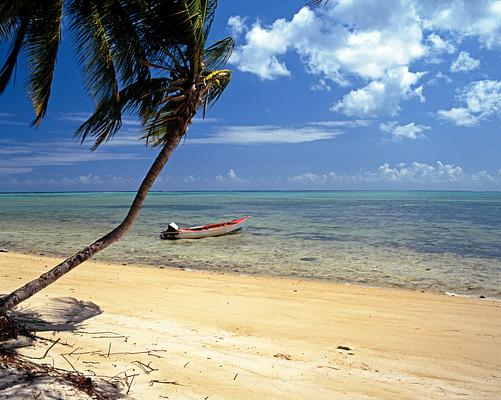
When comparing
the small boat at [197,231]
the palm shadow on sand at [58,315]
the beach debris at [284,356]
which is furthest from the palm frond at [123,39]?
the small boat at [197,231]

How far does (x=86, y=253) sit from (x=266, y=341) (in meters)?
2.73

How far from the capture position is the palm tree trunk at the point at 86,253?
14.3ft

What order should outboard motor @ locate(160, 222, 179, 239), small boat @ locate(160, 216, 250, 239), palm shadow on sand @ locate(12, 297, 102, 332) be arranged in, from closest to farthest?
1. palm shadow on sand @ locate(12, 297, 102, 332)
2. outboard motor @ locate(160, 222, 179, 239)
3. small boat @ locate(160, 216, 250, 239)

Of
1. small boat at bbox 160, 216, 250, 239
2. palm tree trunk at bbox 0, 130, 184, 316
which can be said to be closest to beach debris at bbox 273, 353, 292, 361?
palm tree trunk at bbox 0, 130, 184, 316

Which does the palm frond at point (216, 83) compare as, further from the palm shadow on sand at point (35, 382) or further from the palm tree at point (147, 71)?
the palm shadow on sand at point (35, 382)

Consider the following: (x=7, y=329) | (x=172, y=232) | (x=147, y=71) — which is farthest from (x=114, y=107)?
(x=172, y=232)

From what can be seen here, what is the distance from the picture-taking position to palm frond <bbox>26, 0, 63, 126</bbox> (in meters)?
4.86

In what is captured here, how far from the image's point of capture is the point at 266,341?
5.68 m

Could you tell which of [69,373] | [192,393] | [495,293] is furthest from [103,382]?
[495,293]

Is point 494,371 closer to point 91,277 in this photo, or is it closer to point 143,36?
point 143,36

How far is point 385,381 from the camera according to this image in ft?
14.6

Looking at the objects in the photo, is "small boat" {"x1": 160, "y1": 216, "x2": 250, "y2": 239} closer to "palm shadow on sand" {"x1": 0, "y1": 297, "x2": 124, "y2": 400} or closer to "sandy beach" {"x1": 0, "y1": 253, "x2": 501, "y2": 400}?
"sandy beach" {"x1": 0, "y1": 253, "x2": 501, "y2": 400}

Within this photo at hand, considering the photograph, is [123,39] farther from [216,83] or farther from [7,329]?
[7,329]

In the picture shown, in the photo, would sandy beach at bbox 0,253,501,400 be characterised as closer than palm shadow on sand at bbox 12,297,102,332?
Yes
